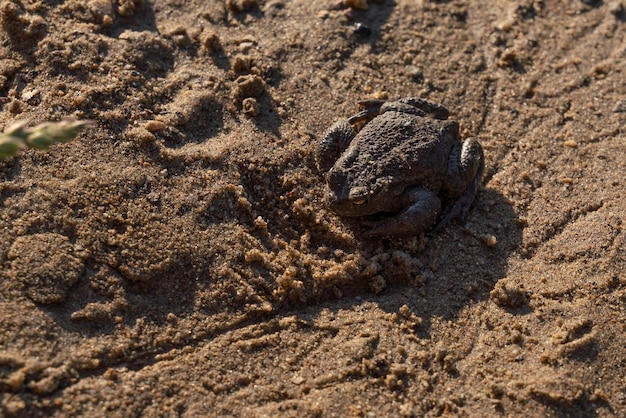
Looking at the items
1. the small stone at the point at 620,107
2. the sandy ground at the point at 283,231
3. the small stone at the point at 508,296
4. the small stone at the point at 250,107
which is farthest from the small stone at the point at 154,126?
the small stone at the point at 620,107

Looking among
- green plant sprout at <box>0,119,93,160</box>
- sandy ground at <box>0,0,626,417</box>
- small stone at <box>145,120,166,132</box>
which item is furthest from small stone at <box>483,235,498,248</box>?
green plant sprout at <box>0,119,93,160</box>

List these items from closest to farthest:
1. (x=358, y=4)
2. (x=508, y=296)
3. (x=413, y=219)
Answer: (x=508, y=296) < (x=413, y=219) < (x=358, y=4)

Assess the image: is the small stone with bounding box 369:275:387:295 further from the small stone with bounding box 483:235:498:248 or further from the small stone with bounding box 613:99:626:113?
the small stone with bounding box 613:99:626:113

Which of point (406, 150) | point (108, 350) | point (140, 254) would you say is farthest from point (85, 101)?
point (406, 150)

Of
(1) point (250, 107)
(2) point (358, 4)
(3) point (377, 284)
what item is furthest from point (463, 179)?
(2) point (358, 4)

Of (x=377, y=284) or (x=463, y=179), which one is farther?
(x=463, y=179)

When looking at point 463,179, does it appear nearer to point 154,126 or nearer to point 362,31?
point 362,31
